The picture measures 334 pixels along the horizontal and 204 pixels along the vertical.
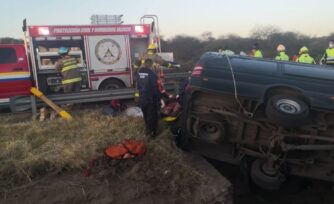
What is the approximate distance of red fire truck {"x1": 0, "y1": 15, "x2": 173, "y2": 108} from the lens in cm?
1034

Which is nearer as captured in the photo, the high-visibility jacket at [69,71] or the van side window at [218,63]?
the van side window at [218,63]

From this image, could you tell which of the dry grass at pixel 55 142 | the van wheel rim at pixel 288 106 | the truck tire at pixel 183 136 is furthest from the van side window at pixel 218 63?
the dry grass at pixel 55 142

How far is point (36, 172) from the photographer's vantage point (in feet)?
16.9

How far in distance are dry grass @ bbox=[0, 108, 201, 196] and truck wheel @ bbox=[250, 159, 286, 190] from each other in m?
0.80

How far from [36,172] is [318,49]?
34722mm

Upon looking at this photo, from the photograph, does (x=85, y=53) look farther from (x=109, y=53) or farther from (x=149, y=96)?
(x=149, y=96)

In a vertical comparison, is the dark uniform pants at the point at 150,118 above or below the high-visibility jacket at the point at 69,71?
below

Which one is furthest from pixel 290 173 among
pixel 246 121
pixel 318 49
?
pixel 318 49

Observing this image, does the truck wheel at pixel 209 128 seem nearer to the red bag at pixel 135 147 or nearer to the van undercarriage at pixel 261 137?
the van undercarriage at pixel 261 137

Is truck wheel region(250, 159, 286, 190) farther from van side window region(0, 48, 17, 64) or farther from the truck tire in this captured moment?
van side window region(0, 48, 17, 64)

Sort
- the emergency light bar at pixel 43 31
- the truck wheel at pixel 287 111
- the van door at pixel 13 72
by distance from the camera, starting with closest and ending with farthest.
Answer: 1. the truck wheel at pixel 287 111
2. the van door at pixel 13 72
3. the emergency light bar at pixel 43 31

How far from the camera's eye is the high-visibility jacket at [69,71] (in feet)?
31.8

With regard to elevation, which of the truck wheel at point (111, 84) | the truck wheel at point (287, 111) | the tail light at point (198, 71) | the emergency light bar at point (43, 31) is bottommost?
the truck wheel at point (111, 84)

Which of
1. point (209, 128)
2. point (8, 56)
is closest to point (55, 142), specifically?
point (209, 128)
